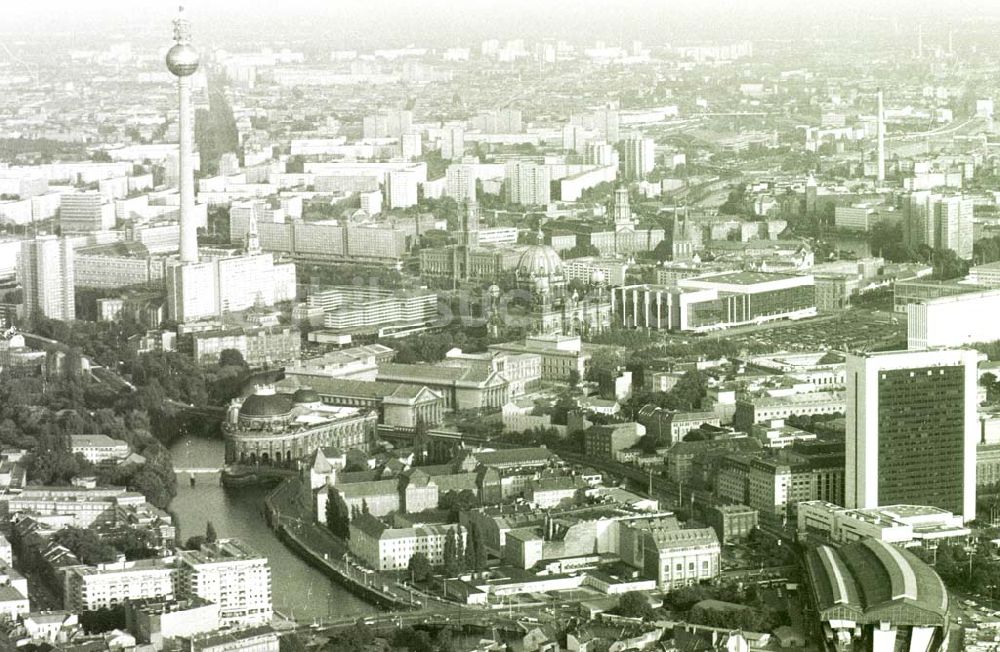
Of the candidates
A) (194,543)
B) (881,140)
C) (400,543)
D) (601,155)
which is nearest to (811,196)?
(881,140)

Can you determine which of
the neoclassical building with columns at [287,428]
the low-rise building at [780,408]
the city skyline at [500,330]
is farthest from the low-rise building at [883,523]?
the neoclassical building with columns at [287,428]

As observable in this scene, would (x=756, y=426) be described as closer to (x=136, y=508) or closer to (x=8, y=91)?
(x=136, y=508)

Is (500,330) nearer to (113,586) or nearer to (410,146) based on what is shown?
(113,586)

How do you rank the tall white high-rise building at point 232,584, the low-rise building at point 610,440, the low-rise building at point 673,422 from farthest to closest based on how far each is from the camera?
the low-rise building at point 673,422
the low-rise building at point 610,440
the tall white high-rise building at point 232,584

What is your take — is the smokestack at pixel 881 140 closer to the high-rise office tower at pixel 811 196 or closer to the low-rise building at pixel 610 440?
the high-rise office tower at pixel 811 196

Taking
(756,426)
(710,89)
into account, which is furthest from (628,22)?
→ (756,426)

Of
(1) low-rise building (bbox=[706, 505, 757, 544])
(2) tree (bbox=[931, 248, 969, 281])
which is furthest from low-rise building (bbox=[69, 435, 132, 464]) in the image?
(2) tree (bbox=[931, 248, 969, 281])
